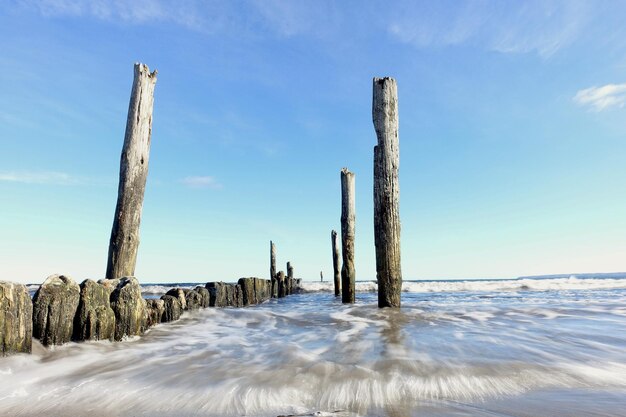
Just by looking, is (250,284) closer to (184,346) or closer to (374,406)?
(184,346)

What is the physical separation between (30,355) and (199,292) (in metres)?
4.61

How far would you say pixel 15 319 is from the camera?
9.50 feet

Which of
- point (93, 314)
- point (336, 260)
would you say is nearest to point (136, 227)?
point (93, 314)

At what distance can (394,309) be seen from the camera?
7027 mm

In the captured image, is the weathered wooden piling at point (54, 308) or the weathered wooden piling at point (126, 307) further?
the weathered wooden piling at point (126, 307)

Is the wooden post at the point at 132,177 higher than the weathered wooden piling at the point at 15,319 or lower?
higher

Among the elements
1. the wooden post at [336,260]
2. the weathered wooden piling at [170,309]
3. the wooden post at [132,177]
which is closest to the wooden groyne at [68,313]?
the weathered wooden piling at [170,309]

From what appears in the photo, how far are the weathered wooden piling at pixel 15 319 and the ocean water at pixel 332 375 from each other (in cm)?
11

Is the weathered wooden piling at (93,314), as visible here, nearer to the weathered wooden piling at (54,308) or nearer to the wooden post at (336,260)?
the weathered wooden piling at (54,308)

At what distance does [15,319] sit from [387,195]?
584 cm

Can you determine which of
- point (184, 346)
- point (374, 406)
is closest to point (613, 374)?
point (374, 406)

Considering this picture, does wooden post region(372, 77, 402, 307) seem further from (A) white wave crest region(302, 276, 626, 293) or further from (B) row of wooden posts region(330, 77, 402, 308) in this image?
(A) white wave crest region(302, 276, 626, 293)

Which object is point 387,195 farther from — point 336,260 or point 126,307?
point 336,260

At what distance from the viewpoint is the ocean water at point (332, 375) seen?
1944mm
